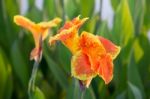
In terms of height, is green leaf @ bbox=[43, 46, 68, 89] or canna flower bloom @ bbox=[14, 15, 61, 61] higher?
canna flower bloom @ bbox=[14, 15, 61, 61]

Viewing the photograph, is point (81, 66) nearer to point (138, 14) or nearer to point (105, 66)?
point (105, 66)

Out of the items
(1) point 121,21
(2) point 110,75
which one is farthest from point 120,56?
(2) point 110,75

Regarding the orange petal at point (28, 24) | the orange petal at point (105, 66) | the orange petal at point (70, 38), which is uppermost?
the orange petal at point (28, 24)

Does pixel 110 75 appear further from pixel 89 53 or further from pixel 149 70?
pixel 149 70

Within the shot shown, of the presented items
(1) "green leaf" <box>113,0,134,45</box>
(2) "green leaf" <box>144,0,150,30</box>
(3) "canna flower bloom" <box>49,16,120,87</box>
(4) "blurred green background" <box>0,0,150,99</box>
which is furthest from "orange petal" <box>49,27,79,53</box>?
(2) "green leaf" <box>144,0,150,30</box>

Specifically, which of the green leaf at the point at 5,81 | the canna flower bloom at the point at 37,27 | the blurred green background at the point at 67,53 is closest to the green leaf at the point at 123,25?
the blurred green background at the point at 67,53

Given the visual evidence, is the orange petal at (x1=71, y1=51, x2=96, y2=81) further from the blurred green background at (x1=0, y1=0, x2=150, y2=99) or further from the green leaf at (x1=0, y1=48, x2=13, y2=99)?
the green leaf at (x1=0, y1=48, x2=13, y2=99)

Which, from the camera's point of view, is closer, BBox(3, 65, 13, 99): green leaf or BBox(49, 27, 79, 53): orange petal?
BBox(49, 27, 79, 53): orange petal

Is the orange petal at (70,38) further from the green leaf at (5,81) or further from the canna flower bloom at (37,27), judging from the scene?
the green leaf at (5,81)
